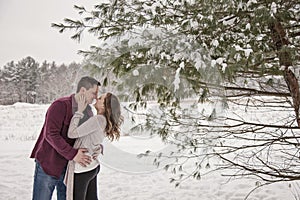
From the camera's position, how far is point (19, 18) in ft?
8.98

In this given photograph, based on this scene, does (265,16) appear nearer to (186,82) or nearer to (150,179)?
(186,82)

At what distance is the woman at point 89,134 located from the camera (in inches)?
42.1

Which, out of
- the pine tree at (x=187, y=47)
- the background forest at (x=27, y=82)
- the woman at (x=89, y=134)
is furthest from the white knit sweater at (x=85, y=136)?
the background forest at (x=27, y=82)

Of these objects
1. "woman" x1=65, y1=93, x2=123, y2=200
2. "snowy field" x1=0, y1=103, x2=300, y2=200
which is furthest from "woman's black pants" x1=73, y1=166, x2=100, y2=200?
"snowy field" x1=0, y1=103, x2=300, y2=200

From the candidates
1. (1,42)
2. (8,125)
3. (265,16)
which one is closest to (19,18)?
(1,42)

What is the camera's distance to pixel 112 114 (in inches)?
44.3

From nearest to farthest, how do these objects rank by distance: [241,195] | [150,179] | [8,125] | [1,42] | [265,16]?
[265,16] → [241,195] → [150,179] → [1,42] → [8,125]

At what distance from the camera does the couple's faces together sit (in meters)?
1.08

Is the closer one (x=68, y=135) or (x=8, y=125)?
(x=68, y=135)

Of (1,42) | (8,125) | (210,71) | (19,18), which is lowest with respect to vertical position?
(8,125)

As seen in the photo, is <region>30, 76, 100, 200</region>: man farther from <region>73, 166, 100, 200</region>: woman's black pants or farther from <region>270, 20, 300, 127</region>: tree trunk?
<region>270, 20, 300, 127</region>: tree trunk

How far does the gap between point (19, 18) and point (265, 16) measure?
7.46 ft

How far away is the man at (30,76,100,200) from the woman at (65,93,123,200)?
3 cm

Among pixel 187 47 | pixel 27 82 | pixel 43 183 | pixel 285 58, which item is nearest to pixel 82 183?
pixel 43 183
